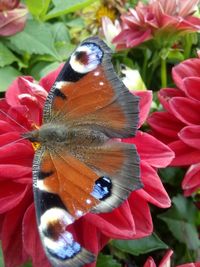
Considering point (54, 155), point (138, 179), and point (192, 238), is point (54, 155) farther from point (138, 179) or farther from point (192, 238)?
point (192, 238)

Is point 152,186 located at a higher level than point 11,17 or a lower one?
lower

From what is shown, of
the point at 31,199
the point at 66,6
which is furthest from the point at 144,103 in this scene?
the point at 66,6

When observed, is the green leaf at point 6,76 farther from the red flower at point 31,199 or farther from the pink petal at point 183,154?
the pink petal at point 183,154

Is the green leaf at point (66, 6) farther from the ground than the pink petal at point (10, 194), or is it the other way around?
the green leaf at point (66, 6)

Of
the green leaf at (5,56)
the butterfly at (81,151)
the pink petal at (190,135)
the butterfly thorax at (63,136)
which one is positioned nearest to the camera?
the butterfly at (81,151)

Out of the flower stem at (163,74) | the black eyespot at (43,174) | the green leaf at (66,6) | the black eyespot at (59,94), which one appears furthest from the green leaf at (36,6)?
the black eyespot at (43,174)

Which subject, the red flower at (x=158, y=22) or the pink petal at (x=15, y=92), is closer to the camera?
the pink petal at (x=15, y=92)

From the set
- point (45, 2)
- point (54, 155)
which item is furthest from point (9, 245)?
point (45, 2)

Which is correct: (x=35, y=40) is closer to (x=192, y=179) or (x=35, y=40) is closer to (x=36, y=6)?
(x=36, y=6)
